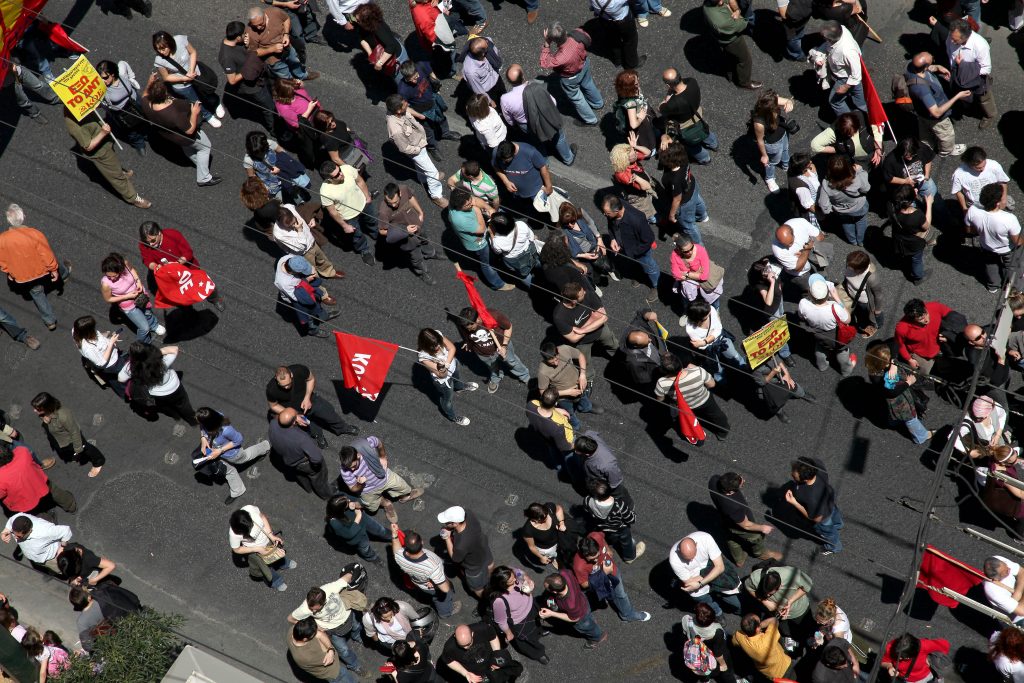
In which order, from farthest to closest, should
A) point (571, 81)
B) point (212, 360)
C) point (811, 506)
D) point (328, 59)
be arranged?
point (328, 59)
point (571, 81)
point (212, 360)
point (811, 506)

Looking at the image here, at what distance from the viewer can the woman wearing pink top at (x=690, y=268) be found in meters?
13.2

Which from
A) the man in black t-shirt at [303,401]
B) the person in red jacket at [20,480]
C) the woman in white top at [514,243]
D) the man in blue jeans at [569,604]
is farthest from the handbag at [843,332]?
the person in red jacket at [20,480]

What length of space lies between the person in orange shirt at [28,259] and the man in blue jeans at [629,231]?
6357 millimetres

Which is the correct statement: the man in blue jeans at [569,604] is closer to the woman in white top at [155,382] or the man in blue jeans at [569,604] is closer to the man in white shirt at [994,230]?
the woman in white top at [155,382]

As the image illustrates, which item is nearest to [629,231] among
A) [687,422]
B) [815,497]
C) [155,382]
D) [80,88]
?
[687,422]

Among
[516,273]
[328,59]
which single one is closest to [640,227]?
[516,273]

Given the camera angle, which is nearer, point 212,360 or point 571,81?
point 212,360

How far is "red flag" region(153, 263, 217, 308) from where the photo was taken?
13172mm

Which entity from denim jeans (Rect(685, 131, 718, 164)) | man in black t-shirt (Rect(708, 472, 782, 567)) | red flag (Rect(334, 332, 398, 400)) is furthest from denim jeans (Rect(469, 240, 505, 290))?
man in black t-shirt (Rect(708, 472, 782, 567))

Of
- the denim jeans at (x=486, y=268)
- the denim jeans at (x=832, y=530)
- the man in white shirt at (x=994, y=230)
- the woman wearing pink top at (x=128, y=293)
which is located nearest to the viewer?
the denim jeans at (x=832, y=530)

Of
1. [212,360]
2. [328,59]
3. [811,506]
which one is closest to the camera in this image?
[811,506]

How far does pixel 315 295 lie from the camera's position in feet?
45.3

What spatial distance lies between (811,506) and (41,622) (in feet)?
26.3

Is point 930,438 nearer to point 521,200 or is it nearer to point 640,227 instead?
point 640,227
